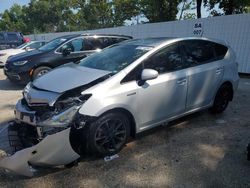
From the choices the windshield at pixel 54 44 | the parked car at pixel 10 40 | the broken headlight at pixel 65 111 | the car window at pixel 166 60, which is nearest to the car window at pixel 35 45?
the parked car at pixel 10 40

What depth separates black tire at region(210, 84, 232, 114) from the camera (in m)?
5.55

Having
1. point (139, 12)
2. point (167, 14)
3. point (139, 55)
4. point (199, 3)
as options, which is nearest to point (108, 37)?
point (139, 55)

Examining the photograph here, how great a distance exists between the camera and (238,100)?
277 inches

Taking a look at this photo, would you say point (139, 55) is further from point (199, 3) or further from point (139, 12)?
point (139, 12)

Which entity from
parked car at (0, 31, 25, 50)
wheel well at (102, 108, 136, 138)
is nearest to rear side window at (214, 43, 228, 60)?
wheel well at (102, 108, 136, 138)

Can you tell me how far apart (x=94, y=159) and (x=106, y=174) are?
0.41 metres

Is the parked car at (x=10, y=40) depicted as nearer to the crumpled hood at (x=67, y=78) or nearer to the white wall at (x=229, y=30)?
the white wall at (x=229, y=30)

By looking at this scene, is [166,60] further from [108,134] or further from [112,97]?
[108,134]

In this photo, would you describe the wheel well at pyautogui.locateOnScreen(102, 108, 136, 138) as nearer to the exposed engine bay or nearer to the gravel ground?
the gravel ground

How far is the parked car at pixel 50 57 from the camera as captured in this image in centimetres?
838

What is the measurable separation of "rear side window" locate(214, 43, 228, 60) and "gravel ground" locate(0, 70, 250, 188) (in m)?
1.25

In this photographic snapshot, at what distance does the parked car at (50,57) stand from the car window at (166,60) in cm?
474

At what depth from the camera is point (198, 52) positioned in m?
5.07

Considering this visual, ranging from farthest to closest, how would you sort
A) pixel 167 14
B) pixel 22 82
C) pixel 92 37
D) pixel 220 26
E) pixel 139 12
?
pixel 139 12 < pixel 167 14 < pixel 220 26 < pixel 92 37 < pixel 22 82
